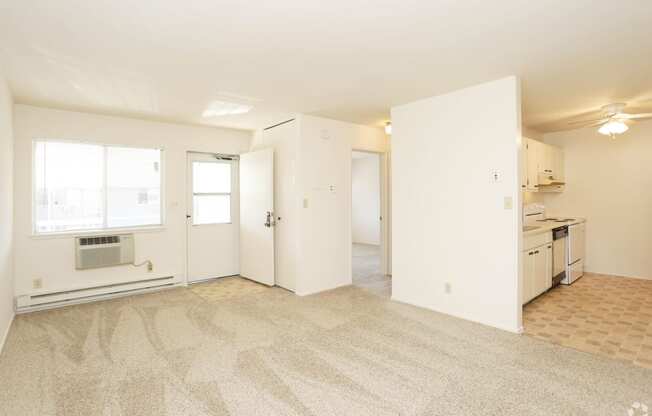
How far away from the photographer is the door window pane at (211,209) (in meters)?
5.34

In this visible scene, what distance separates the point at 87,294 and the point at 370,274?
395 centimetres

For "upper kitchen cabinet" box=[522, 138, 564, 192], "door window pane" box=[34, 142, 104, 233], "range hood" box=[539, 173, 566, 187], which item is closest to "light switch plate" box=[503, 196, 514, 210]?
"upper kitchen cabinet" box=[522, 138, 564, 192]

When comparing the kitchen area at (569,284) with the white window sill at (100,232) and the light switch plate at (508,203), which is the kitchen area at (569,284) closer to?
the light switch plate at (508,203)

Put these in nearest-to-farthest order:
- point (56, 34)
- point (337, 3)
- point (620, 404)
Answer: point (337, 3) < point (620, 404) < point (56, 34)

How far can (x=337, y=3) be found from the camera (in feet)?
6.51

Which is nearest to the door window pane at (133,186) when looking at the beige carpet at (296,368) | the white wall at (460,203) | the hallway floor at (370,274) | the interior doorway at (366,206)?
the beige carpet at (296,368)

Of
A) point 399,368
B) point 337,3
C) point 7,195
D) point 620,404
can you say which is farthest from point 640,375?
point 7,195

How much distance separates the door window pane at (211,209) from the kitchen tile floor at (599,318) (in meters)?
4.34

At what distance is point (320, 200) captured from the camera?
186 inches

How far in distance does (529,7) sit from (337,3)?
1134mm

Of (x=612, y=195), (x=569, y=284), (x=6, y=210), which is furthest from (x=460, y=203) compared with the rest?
(x=6, y=210)

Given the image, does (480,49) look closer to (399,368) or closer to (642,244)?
(399,368)

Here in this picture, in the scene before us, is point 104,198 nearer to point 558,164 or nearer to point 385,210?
point 385,210

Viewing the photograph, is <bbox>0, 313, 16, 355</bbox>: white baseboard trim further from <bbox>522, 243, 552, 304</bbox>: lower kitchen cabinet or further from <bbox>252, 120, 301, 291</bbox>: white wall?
<bbox>522, 243, 552, 304</bbox>: lower kitchen cabinet
